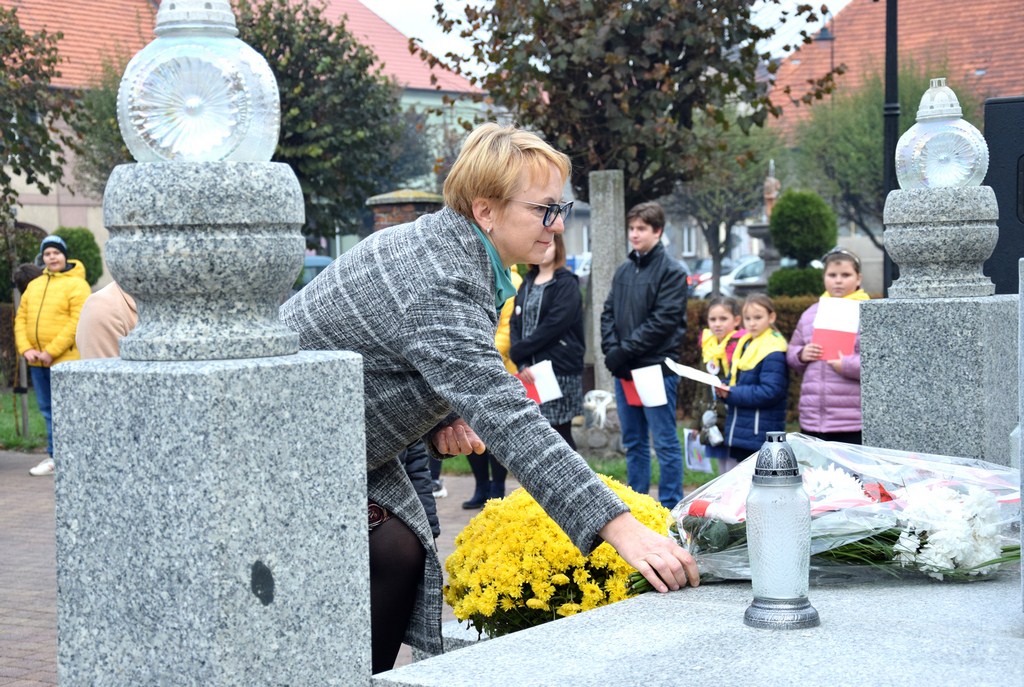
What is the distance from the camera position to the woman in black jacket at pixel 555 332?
8.09 meters

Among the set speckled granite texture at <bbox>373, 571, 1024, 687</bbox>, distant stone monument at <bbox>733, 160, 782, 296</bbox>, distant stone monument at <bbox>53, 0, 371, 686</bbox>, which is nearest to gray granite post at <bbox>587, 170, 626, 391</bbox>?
speckled granite texture at <bbox>373, 571, 1024, 687</bbox>

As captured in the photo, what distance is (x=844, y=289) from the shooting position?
7113 millimetres

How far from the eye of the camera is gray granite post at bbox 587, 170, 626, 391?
11.2 meters

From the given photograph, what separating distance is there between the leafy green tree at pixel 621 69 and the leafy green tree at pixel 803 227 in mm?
9571

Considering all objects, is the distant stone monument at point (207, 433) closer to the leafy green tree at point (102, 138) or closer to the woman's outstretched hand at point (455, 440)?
the woman's outstretched hand at point (455, 440)

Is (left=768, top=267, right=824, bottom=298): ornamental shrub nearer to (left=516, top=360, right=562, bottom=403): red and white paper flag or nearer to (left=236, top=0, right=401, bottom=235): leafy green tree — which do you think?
(left=236, top=0, right=401, bottom=235): leafy green tree

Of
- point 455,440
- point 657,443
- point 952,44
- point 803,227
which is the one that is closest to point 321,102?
point 803,227

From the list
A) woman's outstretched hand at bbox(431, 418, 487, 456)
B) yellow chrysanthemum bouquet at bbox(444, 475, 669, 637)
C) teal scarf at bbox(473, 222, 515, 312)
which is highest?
teal scarf at bbox(473, 222, 515, 312)

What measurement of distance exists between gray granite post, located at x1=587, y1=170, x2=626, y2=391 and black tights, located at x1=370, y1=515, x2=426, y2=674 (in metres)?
7.92

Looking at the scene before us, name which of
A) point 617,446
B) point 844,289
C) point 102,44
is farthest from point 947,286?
point 102,44

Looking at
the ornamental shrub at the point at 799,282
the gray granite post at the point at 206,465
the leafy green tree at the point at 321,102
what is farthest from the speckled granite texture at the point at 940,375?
the leafy green tree at the point at 321,102

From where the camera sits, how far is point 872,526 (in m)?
3.45

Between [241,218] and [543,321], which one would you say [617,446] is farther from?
[241,218]

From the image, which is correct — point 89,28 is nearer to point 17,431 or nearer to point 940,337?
point 17,431
